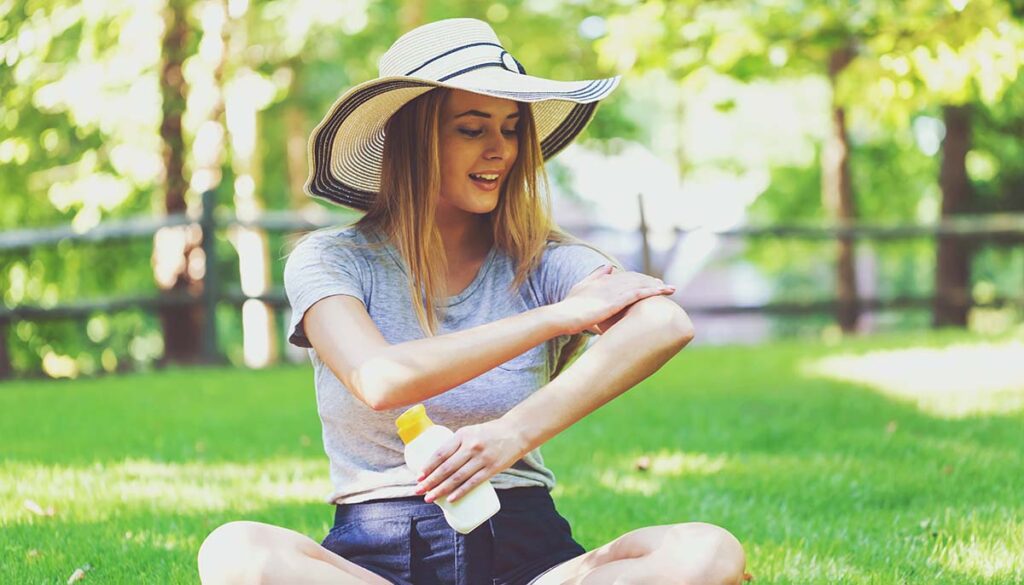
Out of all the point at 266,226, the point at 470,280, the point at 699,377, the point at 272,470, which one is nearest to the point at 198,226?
the point at 266,226

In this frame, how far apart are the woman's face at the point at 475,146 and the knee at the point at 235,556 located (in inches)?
33.6

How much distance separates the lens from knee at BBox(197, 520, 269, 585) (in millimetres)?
2342

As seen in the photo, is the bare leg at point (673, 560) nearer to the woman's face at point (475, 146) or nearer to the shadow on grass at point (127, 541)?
the woman's face at point (475, 146)

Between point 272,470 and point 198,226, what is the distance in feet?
18.8

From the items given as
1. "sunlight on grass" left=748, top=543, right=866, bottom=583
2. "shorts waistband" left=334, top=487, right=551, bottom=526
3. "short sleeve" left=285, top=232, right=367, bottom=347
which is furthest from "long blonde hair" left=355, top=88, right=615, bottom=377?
"sunlight on grass" left=748, top=543, right=866, bottom=583

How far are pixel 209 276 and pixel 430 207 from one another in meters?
7.62

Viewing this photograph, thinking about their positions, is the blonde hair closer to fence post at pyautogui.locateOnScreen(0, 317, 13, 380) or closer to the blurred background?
the blurred background

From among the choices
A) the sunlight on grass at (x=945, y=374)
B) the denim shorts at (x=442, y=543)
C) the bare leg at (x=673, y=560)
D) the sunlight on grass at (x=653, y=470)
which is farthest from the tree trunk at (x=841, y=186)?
the bare leg at (x=673, y=560)

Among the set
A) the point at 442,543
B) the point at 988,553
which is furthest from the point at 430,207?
the point at 988,553

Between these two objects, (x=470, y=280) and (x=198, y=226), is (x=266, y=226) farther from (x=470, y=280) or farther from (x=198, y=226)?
(x=470, y=280)

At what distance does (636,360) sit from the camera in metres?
2.47

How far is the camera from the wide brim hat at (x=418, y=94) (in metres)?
2.64

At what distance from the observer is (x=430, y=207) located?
2.78m

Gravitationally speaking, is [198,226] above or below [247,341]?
above
